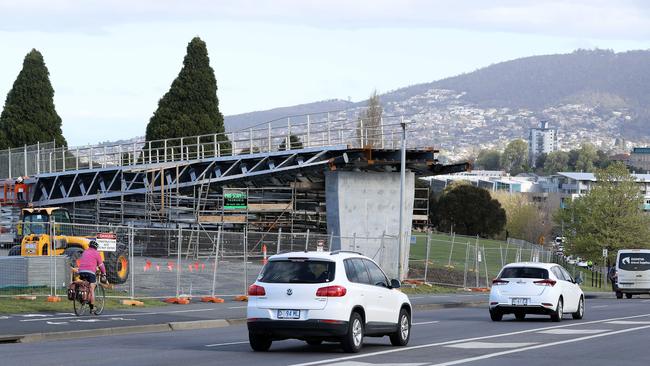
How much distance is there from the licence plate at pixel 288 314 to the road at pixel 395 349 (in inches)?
25.4

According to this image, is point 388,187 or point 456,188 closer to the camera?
point 388,187

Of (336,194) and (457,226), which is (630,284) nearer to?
(336,194)

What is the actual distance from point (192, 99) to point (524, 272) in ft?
203

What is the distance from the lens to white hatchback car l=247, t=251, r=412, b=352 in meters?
20.2

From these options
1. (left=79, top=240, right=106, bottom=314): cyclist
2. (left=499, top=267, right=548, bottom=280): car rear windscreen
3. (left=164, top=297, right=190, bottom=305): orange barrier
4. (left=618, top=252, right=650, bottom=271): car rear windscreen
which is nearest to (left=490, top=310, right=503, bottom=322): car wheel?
(left=499, top=267, right=548, bottom=280): car rear windscreen

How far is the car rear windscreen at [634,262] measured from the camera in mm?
58750

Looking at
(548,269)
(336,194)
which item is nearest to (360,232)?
(336,194)

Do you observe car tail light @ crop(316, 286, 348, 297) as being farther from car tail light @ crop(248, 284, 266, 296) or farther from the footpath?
the footpath

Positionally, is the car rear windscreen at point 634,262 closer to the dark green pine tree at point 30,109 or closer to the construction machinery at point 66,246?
the construction machinery at point 66,246

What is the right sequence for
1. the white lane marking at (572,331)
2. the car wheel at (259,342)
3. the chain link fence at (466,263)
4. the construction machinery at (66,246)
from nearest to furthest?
the car wheel at (259,342) < the white lane marking at (572,331) < the construction machinery at (66,246) < the chain link fence at (466,263)

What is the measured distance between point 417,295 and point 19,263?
1962 centimetres

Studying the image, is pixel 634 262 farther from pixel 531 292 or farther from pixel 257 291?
pixel 257 291

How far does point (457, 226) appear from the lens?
148 meters

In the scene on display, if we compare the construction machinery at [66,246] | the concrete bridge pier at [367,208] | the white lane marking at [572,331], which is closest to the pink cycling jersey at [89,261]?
the construction machinery at [66,246]
